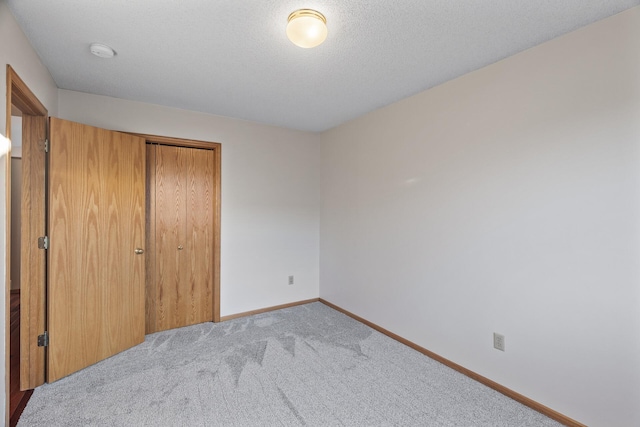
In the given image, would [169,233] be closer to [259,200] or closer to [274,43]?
[259,200]

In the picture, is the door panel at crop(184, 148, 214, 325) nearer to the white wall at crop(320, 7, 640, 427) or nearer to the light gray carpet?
the light gray carpet

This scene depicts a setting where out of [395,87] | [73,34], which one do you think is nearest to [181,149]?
[73,34]

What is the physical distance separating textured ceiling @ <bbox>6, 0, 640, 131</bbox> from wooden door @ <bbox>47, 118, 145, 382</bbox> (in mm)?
593

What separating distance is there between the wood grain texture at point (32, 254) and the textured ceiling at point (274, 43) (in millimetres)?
A: 598

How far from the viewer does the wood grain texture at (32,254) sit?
220 cm

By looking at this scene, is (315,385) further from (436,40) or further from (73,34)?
(73,34)

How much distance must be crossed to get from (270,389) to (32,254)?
2.02 meters

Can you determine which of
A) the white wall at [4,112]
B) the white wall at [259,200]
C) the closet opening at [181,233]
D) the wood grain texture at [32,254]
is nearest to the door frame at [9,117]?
the white wall at [4,112]

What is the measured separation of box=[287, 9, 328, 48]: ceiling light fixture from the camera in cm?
165

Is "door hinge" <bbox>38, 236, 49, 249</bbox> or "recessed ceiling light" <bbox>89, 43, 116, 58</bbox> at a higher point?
"recessed ceiling light" <bbox>89, 43, 116, 58</bbox>

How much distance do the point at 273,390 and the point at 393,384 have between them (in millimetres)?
900

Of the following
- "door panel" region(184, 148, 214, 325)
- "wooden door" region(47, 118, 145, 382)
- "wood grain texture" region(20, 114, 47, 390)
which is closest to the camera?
"wood grain texture" region(20, 114, 47, 390)

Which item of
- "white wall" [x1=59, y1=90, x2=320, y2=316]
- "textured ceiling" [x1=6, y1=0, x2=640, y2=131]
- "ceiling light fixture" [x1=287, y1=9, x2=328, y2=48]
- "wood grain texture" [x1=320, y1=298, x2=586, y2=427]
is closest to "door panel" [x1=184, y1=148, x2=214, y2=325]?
"white wall" [x1=59, y1=90, x2=320, y2=316]

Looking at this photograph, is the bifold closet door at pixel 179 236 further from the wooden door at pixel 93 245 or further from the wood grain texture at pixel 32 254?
the wood grain texture at pixel 32 254
